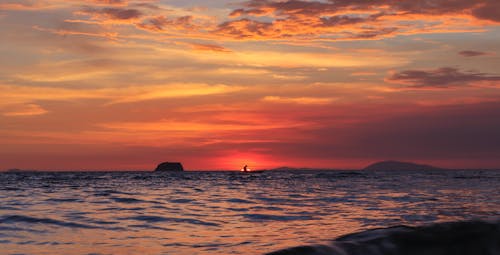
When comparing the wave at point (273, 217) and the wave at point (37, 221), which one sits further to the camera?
the wave at point (273, 217)

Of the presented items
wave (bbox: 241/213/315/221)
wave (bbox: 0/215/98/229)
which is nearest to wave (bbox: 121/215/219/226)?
wave (bbox: 241/213/315/221)

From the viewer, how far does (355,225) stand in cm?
1402

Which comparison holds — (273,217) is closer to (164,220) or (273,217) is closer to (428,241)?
(164,220)

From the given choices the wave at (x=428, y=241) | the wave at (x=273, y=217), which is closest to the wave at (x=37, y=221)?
the wave at (x=273, y=217)

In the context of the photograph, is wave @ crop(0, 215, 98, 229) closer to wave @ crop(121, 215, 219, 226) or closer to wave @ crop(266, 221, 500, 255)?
wave @ crop(121, 215, 219, 226)

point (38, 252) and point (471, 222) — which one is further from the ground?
point (471, 222)

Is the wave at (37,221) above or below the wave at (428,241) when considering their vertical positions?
below

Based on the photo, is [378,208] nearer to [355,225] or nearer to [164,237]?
[355,225]

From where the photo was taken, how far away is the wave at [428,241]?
7.02m

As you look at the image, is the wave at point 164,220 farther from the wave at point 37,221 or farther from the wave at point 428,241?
the wave at point 428,241

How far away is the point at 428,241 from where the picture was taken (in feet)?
23.5

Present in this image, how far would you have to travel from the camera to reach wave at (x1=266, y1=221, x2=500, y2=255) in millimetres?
7016

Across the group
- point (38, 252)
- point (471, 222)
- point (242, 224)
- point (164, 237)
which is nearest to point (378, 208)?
point (242, 224)

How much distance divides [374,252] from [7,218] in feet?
38.6
